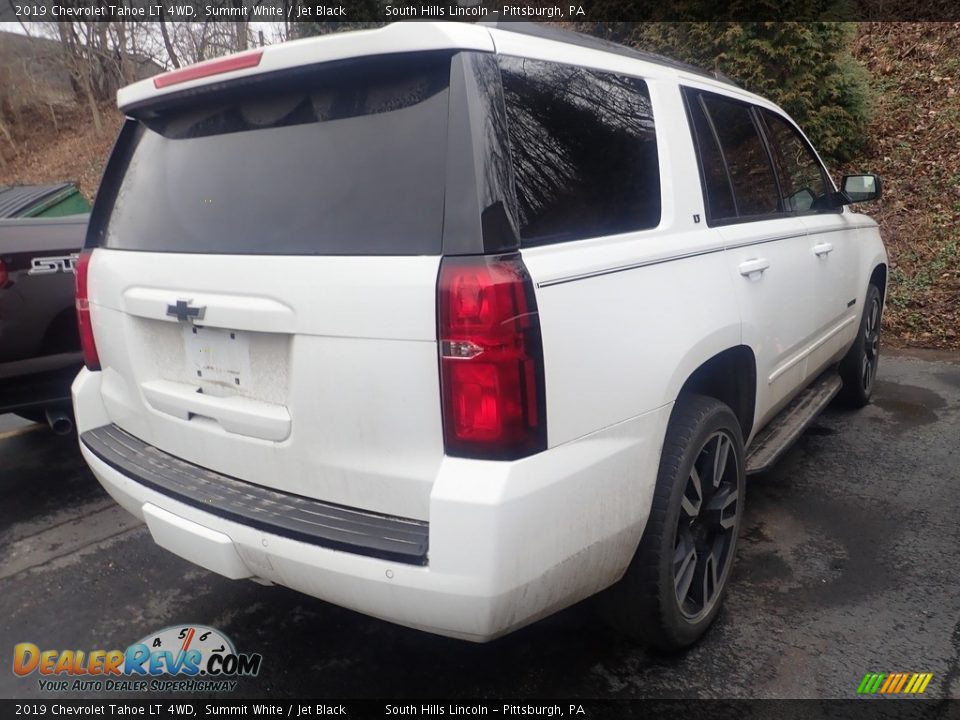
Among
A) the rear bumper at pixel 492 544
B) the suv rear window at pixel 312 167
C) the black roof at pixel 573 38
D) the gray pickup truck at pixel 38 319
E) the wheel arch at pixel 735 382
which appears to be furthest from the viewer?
the gray pickup truck at pixel 38 319

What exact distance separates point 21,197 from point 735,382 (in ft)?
20.0

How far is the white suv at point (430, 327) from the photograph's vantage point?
181 centimetres

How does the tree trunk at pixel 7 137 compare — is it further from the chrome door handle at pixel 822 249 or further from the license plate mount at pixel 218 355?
the chrome door handle at pixel 822 249

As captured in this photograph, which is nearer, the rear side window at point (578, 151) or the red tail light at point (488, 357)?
the red tail light at point (488, 357)

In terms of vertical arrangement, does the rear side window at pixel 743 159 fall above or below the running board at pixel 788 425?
above

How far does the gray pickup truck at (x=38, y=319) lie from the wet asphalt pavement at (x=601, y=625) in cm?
64

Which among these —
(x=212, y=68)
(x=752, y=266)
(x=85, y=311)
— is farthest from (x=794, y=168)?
(x=85, y=311)

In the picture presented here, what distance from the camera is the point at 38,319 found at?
3867 mm

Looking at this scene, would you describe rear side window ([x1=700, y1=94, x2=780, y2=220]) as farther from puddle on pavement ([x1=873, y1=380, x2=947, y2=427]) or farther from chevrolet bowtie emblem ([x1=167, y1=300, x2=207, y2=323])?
puddle on pavement ([x1=873, y1=380, x2=947, y2=427])

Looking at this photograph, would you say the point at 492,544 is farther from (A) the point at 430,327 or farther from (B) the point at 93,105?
(B) the point at 93,105

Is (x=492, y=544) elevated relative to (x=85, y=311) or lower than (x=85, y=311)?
lower

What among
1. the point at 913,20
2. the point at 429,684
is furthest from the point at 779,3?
the point at 429,684

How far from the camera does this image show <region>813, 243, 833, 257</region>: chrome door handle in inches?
142

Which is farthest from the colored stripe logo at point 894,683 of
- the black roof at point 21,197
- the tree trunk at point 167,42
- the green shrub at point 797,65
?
the tree trunk at point 167,42
